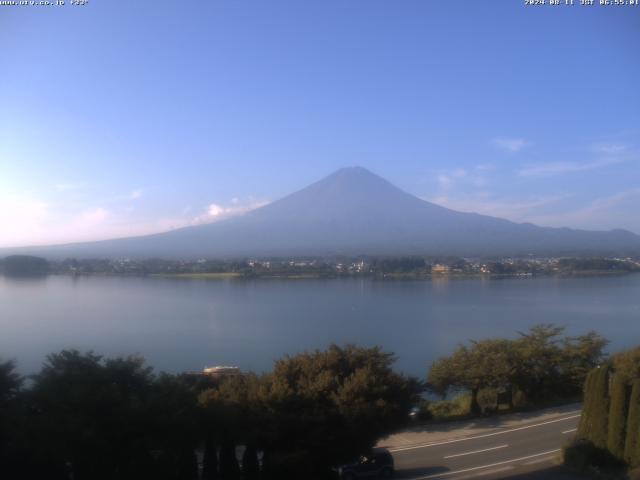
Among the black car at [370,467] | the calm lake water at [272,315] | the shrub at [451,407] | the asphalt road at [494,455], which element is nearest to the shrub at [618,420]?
the asphalt road at [494,455]

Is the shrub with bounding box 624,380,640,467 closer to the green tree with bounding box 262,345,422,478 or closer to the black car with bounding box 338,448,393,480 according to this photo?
the green tree with bounding box 262,345,422,478

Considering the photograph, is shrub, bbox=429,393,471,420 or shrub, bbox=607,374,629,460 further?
shrub, bbox=429,393,471,420

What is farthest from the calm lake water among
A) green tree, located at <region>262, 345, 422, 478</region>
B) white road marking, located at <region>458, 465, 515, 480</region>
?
green tree, located at <region>262, 345, 422, 478</region>

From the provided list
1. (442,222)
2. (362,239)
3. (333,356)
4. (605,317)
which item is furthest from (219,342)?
(442,222)

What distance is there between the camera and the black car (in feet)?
14.3

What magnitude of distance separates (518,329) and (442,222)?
1868 inches

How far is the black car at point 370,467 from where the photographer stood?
4363 millimetres

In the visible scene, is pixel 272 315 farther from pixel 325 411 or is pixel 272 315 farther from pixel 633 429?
pixel 633 429

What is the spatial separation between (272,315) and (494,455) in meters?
11.1

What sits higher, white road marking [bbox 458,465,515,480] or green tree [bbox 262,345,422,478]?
green tree [bbox 262,345,422,478]

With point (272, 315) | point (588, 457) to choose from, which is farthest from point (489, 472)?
point (272, 315)

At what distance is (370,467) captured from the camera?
438 centimetres

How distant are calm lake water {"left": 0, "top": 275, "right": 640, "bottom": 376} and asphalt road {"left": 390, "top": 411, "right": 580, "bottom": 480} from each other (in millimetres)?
4238

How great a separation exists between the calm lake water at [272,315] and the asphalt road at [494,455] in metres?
4.24
